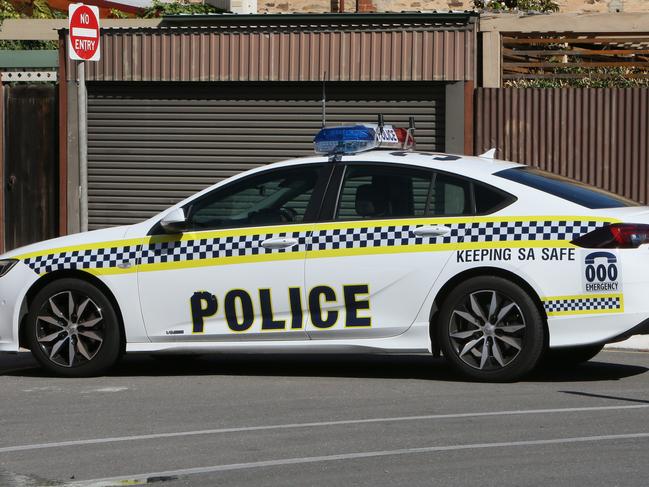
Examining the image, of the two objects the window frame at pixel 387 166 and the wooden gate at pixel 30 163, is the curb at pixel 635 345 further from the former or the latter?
the wooden gate at pixel 30 163

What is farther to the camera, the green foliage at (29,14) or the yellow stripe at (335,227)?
the green foliage at (29,14)

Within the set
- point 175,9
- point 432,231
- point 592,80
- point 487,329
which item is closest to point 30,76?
point 175,9

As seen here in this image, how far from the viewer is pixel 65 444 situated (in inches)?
268

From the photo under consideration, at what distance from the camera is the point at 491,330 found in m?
8.32

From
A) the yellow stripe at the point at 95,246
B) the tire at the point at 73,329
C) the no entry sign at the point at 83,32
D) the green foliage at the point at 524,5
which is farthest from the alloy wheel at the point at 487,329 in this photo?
the green foliage at the point at 524,5

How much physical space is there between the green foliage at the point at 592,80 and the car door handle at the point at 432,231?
8.39 metres

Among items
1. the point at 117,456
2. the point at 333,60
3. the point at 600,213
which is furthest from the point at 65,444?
the point at 333,60

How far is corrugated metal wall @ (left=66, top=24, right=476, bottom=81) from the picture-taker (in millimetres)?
16078

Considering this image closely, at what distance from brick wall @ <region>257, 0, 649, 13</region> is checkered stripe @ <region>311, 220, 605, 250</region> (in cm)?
1597

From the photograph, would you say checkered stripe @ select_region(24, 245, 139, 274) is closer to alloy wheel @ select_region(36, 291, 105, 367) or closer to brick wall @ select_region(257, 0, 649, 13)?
alloy wheel @ select_region(36, 291, 105, 367)

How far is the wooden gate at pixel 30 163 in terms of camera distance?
17344 mm

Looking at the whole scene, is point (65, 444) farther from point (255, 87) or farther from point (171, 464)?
point (255, 87)

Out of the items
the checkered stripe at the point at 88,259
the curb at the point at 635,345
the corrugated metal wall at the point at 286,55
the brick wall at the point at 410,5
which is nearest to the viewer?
the checkered stripe at the point at 88,259

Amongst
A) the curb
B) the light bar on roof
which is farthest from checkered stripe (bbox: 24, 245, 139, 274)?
the curb
